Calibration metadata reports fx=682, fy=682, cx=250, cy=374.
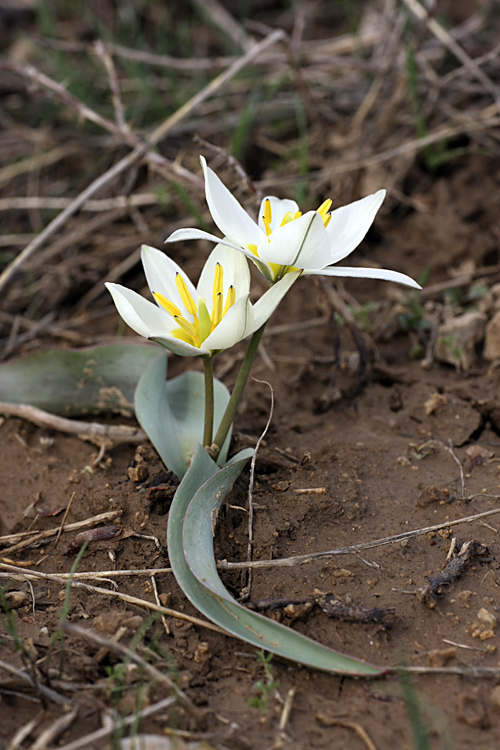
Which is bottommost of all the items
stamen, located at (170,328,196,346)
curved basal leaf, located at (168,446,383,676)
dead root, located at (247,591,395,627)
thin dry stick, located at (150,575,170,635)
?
dead root, located at (247,591,395,627)

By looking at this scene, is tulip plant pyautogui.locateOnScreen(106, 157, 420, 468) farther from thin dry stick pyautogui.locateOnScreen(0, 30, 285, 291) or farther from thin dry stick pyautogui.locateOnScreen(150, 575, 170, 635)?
thin dry stick pyautogui.locateOnScreen(0, 30, 285, 291)

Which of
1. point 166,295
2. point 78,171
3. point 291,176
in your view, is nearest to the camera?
point 166,295

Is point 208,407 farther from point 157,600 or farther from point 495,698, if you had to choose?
point 495,698

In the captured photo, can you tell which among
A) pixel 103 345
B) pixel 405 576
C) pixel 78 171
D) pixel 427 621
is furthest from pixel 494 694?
pixel 78 171

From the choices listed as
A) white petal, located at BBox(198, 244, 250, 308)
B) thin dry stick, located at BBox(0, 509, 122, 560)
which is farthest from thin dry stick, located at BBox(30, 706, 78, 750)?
white petal, located at BBox(198, 244, 250, 308)

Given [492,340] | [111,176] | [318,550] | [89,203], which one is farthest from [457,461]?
[89,203]

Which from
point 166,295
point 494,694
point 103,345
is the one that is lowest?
point 494,694

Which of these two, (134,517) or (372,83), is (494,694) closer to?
(134,517)
